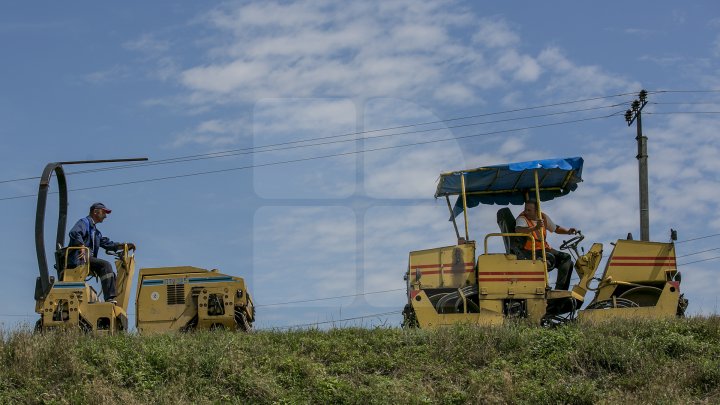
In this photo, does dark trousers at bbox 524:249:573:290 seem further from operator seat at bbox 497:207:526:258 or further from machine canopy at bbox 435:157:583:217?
machine canopy at bbox 435:157:583:217

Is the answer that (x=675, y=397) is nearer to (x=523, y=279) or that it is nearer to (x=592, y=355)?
(x=592, y=355)

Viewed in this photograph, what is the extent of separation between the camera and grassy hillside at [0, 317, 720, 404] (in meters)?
14.9

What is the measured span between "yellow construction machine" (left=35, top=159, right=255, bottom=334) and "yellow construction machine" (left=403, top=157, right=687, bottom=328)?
305 cm

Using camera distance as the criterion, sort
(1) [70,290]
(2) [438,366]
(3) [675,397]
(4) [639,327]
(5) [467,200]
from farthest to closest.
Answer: (5) [467,200]
(1) [70,290]
(4) [639,327]
(2) [438,366]
(3) [675,397]

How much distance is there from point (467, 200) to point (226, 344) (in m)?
6.31

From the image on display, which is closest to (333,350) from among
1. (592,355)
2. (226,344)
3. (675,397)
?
(226,344)

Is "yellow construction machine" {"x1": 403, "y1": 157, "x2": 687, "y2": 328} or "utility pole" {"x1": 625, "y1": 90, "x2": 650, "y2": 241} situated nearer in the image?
"yellow construction machine" {"x1": 403, "y1": 157, "x2": 687, "y2": 328}

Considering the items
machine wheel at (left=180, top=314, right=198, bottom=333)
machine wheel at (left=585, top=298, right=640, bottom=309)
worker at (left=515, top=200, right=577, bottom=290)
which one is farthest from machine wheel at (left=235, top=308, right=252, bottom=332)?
machine wheel at (left=585, top=298, right=640, bottom=309)

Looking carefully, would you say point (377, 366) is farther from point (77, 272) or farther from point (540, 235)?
Answer: point (77, 272)

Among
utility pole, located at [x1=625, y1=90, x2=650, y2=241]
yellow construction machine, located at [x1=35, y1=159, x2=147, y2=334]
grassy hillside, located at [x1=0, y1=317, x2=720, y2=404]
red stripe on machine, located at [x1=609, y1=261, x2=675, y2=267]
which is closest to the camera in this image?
grassy hillside, located at [x1=0, y1=317, x2=720, y2=404]

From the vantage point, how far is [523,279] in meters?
18.9

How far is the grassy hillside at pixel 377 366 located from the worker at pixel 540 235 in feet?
7.51

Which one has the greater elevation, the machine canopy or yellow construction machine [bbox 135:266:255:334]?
the machine canopy

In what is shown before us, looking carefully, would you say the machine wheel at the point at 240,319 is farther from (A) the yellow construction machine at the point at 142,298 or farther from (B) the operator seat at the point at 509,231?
(B) the operator seat at the point at 509,231
